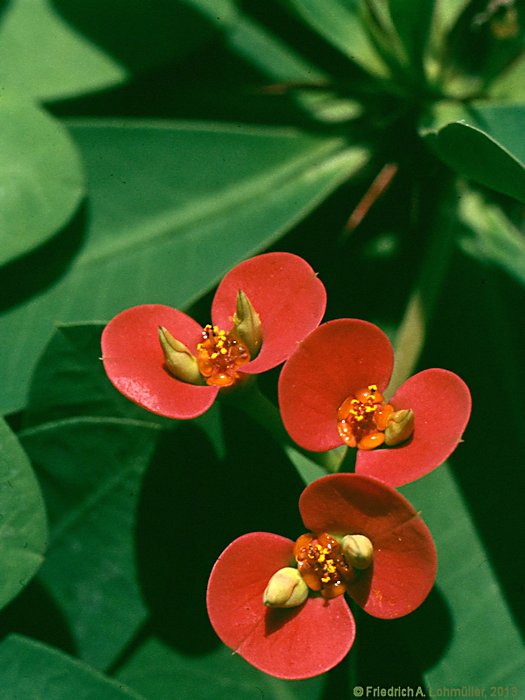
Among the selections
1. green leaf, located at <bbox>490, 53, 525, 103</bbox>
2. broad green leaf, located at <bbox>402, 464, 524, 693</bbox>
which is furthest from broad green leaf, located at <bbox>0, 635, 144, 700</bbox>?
green leaf, located at <bbox>490, 53, 525, 103</bbox>

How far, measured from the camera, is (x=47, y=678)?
1057 mm

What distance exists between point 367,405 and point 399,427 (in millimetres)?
62

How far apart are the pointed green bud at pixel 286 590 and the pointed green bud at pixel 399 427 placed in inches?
7.5

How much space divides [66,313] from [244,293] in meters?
0.44

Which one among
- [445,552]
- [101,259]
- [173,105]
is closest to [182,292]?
[101,259]

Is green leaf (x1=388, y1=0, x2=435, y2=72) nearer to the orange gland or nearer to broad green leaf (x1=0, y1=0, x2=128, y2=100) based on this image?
broad green leaf (x1=0, y1=0, x2=128, y2=100)

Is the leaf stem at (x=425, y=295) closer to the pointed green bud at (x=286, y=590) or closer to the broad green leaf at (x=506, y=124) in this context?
the broad green leaf at (x=506, y=124)

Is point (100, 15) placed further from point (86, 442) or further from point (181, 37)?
point (86, 442)

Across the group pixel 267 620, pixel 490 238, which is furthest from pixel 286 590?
pixel 490 238

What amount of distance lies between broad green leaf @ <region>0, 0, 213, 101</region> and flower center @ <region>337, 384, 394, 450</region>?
32.3 inches

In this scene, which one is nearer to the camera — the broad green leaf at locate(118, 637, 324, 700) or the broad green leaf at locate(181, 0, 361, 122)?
the broad green leaf at locate(118, 637, 324, 700)

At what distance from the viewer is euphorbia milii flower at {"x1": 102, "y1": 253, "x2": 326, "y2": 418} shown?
99cm

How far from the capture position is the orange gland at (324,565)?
99cm

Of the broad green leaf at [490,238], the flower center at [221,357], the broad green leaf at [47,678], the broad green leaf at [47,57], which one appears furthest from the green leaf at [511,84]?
the broad green leaf at [47,678]
